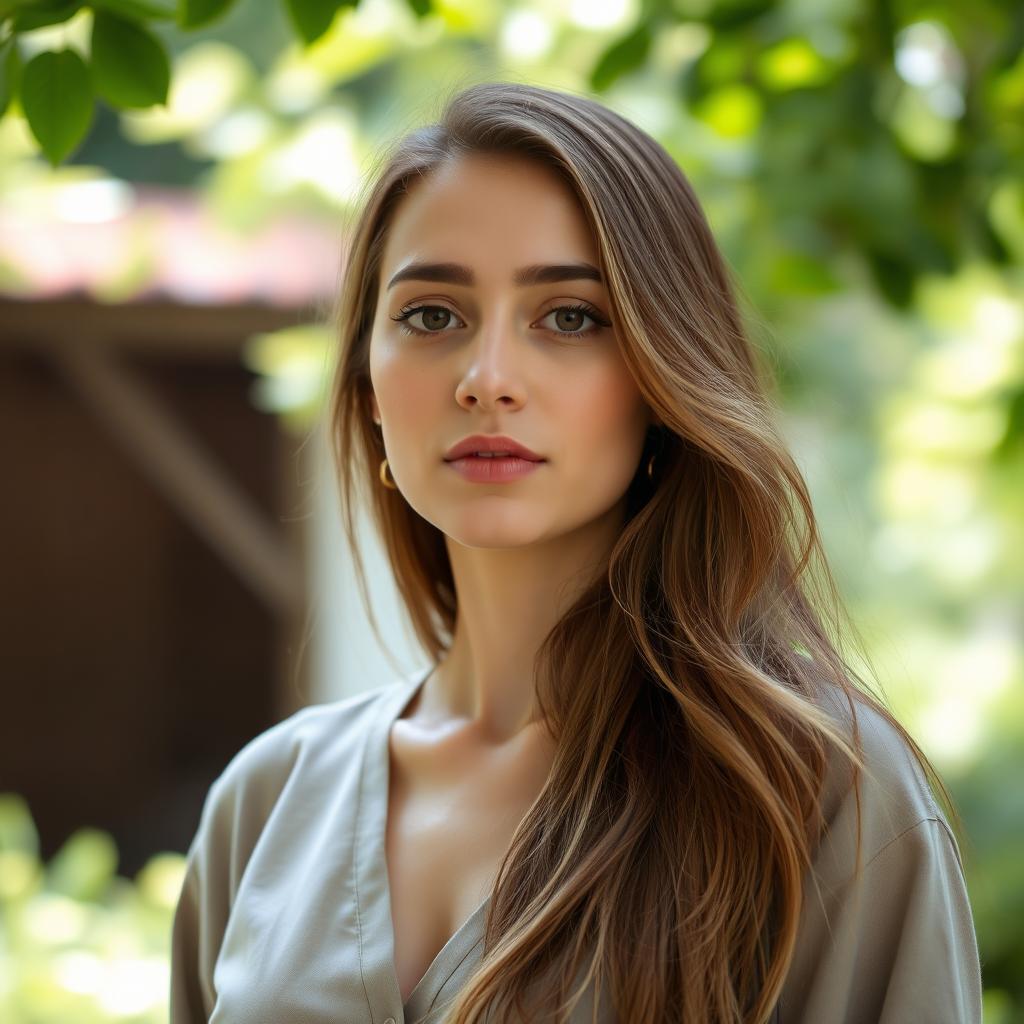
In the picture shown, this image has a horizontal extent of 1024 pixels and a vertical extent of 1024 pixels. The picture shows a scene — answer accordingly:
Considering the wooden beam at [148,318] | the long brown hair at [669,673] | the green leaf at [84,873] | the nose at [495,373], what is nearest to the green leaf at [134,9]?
the long brown hair at [669,673]

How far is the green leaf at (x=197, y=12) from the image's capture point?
153cm

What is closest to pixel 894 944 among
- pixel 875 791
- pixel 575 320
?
pixel 875 791

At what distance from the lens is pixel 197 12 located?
1.54m

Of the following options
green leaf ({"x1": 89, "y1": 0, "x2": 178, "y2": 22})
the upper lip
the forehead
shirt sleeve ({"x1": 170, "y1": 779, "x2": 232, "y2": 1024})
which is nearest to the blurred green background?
green leaf ({"x1": 89, "y1": 0, "x2": 178, "y2": 22})

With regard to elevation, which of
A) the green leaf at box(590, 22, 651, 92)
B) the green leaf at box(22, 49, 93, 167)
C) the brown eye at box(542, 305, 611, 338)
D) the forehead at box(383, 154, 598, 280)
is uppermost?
the green leaf at box(590, 22, 651, 92)

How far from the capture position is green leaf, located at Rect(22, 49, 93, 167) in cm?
153

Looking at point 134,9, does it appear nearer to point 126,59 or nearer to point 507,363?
point 126,59

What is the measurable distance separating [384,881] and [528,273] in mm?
695

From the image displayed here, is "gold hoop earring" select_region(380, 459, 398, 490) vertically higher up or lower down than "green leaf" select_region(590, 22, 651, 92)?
lower down

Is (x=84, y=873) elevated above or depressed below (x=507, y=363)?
below

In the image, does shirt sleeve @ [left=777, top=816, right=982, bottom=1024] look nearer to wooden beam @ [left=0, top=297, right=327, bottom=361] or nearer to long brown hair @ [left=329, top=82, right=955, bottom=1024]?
long brown hair @ [left=329, top=82, right=955, bottom=1024]

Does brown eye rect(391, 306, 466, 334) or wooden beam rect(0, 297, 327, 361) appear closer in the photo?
brown eye rect(391, 306, 466, 334)

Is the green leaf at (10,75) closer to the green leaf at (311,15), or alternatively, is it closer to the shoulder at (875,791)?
the green leaf at (311,15)

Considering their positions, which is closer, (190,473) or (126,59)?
(126,59)
